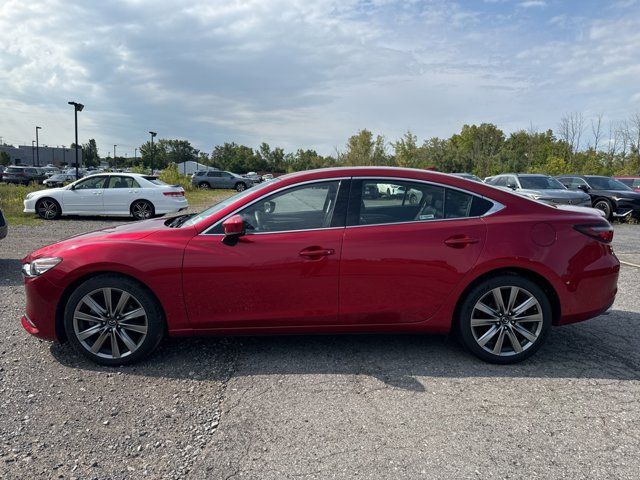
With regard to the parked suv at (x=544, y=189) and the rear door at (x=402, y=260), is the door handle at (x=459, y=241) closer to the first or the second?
the rear door at (x=402, y=260)

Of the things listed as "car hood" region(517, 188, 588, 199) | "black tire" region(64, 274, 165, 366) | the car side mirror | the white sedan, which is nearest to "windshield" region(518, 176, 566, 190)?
"car hood" region(517, 188, 588, 199)

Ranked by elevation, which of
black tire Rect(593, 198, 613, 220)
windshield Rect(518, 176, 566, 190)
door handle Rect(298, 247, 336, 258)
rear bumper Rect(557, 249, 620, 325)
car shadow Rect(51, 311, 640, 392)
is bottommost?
car shadow Rect(51, 311, 640, 392)

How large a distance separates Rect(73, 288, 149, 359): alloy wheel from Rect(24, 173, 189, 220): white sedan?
10.8m

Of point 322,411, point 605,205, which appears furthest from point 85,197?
point 605,205

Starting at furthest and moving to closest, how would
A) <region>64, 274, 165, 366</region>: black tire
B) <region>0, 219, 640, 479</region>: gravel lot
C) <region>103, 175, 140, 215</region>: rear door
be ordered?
<region>103, 175, 140, 215</region>: rear door → <region>64, 274, 165, 366</region>: black tire → <region>0, 219, 640, 479</region>: gravel lot

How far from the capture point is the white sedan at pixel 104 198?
13508mm

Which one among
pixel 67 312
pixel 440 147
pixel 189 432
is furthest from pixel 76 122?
pixel 440 147

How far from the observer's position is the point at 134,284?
3.52 m

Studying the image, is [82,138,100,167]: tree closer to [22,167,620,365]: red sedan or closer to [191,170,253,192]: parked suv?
[191,170,253,192]: parked suv

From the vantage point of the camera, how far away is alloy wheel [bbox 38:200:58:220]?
13.5 meters

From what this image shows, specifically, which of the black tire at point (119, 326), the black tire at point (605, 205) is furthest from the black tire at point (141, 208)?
the black tire at point (605, 205)

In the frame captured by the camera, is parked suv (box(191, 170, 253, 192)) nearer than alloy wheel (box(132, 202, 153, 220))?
No

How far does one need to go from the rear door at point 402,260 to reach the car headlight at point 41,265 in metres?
2.28

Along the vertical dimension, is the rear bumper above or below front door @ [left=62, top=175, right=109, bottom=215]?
below
